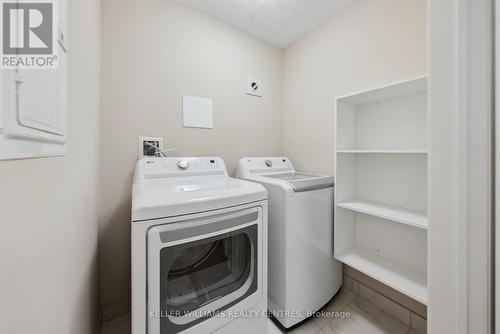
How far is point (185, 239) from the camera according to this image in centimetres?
80

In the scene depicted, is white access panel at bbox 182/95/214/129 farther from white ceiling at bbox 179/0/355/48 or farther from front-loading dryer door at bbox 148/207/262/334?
front-loading dryer door at bbox 148/207/262/334

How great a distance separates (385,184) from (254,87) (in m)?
1.46

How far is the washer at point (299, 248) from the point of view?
1.18m

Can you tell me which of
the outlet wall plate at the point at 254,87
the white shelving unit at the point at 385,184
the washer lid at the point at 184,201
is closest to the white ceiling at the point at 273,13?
the outlet wall plate at the point at 254,87

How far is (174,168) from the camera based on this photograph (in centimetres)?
132

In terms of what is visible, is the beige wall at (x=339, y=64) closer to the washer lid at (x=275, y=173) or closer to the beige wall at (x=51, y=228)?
the washer lid at (x=275, y=173)

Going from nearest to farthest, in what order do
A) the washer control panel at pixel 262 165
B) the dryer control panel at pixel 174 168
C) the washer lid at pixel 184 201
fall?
1. the washer lid at pixel 184 201
2. the dryer control panel at pixel 174 168
3. the washer control panel at pixel 262 165

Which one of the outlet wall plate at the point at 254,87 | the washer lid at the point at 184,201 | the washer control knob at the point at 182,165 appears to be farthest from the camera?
the outlet wall plate at the point at 254,87

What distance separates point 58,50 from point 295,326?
1752 millimetres

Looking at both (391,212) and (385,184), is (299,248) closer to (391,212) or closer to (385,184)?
(391,212)

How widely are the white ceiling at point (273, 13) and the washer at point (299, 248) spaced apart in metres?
1.44

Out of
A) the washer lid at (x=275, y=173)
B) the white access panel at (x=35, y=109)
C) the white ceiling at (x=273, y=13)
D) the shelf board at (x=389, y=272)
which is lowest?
the shelf board at (x=389, y=272)

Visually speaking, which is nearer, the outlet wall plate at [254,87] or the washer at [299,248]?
the washer at [299,248]

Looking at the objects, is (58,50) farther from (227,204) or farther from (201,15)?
(201,15)
